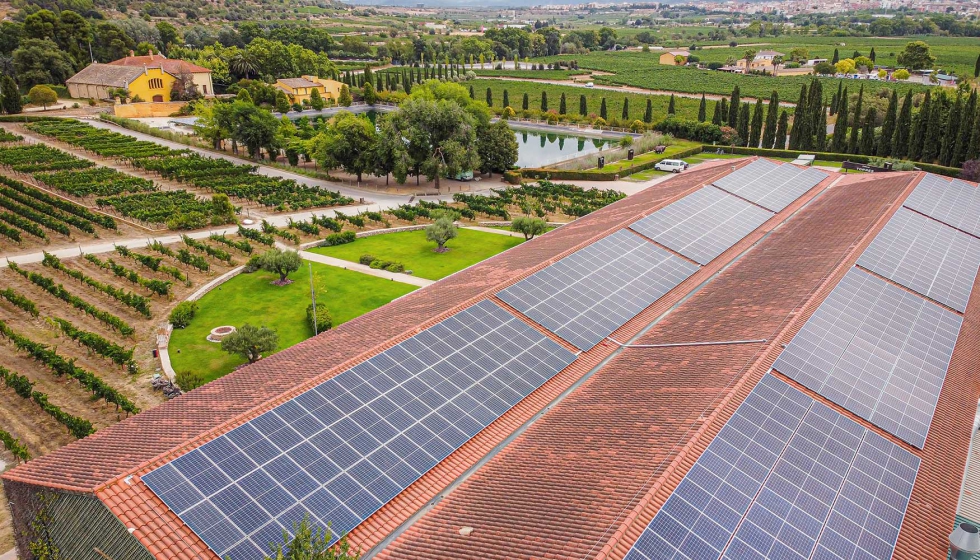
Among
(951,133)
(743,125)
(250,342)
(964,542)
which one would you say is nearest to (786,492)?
(964,542)

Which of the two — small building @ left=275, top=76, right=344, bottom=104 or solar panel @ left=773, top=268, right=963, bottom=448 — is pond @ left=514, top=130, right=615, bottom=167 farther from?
solar panel @ left=773, top=268, right=963, bottom=448

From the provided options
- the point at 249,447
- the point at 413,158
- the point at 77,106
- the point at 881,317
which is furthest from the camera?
the point at 77,106

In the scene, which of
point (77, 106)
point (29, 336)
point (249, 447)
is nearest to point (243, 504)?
point (249, 447)

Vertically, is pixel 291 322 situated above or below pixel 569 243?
below

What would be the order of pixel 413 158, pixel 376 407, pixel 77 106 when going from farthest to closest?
pixel 77 106 < pixel 413 158 < pixel 376 407

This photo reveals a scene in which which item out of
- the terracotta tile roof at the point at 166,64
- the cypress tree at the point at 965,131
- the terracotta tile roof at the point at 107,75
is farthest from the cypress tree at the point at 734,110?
the terracotta tile roof at the point at 107,75

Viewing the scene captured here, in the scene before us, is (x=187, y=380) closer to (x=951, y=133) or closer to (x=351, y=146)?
(x=351, y=146)

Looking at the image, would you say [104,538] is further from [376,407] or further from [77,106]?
[77,106]

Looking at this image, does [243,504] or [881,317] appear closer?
[243,504]
